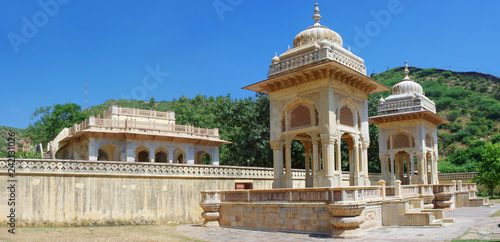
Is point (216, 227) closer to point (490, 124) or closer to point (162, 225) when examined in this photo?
point (162, 225)

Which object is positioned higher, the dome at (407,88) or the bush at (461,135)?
the dome at (407,88)

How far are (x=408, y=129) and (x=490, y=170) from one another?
35.3 ft

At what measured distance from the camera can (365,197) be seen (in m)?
13.8

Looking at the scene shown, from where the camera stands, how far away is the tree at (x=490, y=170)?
1178 inches

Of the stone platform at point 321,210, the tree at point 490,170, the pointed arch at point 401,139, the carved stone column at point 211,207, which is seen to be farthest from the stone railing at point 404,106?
the carved stone column at point 211,207

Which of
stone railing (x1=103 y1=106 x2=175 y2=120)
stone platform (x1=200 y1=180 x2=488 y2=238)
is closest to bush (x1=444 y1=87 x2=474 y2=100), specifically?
stone railing (x1=103 y1=106 x2=175 y2=120)

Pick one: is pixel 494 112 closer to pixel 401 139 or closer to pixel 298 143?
pixel 298 143

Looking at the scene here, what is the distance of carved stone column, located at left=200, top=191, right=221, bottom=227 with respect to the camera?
17.5m

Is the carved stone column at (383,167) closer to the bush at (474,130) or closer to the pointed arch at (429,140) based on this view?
the pointed arch at (429,140)

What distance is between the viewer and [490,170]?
30438 mm

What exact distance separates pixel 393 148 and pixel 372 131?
8415 mm

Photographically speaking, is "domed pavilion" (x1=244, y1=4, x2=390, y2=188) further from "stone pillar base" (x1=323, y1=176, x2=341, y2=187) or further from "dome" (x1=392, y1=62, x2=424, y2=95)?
"dome" (x1=392, y1=62, x2=424, y2=95)

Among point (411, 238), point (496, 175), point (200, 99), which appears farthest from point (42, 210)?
point (200, 99)

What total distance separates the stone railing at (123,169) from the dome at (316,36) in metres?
7.53
